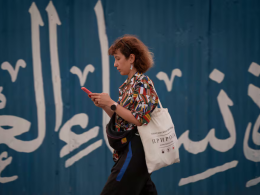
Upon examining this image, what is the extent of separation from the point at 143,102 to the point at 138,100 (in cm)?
4

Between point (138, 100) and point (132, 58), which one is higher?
point (132, 58)

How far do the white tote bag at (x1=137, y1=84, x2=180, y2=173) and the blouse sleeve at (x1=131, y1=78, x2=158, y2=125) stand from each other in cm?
6

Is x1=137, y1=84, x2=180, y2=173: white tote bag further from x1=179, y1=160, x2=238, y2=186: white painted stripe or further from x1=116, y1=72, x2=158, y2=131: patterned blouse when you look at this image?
x1=179, y1=160, x2=238, y2=186: white painted stripe

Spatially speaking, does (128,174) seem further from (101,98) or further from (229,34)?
(229,34)

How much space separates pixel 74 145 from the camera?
3242mm

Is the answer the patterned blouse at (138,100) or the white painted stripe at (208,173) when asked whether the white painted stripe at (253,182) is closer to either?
the white painted stripe at (208,173)

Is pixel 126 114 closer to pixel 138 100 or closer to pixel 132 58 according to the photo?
pixel 138 100

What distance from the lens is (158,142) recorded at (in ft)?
5.89

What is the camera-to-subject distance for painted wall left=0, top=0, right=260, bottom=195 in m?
3.24

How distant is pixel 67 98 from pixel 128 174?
171cm

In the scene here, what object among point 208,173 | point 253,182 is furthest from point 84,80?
point 253,182

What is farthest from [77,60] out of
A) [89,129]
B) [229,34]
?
[229,34]

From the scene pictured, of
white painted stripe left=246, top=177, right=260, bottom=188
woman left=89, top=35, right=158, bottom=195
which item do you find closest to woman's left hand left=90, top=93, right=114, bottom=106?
woman left=89, top=35, right=158, bottom=195

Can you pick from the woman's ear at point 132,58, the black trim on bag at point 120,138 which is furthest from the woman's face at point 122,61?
the black trim on bag at point 120,138
